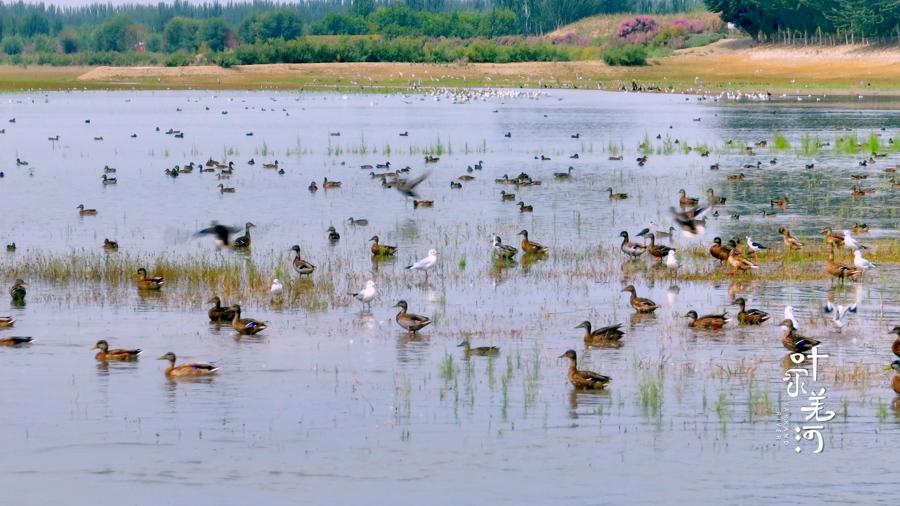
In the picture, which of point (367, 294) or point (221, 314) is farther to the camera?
point (367, 294)

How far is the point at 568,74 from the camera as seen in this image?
411ft

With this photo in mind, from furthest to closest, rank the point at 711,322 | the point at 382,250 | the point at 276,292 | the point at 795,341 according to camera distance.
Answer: the point at 382,250, the point at 276,292, the point at 711,322, the point at 795,341

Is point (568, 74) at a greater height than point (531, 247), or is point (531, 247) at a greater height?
point (568, 74)

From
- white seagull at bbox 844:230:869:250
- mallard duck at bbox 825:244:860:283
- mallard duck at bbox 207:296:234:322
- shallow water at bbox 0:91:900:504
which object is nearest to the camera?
shallow water at bbox 0:91:900:504

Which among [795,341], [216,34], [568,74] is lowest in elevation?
[795,341]

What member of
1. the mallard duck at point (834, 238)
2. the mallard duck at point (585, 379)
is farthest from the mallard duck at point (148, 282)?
the mallard duck at point (834, 238)

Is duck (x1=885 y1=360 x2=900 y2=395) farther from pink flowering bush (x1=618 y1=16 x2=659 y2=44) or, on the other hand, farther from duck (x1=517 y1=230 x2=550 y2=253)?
pink flowering bush (x1=618 y1=16 x2=659 y2=44)

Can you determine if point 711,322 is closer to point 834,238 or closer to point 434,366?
point 434,366

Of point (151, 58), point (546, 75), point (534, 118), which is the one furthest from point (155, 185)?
point (151, 58)

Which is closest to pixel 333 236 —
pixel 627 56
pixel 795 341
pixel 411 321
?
pixel 411 321

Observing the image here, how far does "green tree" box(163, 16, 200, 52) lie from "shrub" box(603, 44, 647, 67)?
245ft

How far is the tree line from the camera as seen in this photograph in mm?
109312

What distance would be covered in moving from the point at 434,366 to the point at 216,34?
16916 centimetres

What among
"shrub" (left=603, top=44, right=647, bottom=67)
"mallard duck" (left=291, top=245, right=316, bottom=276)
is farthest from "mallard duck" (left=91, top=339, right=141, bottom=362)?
"shrub" (left=603, top=44, right=647, bottom=67)
